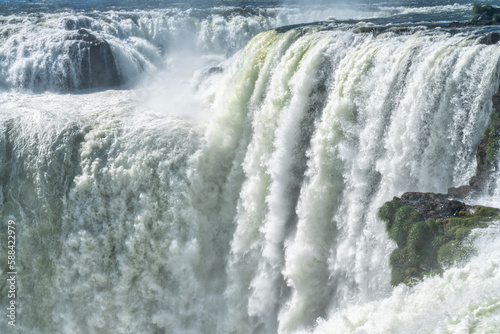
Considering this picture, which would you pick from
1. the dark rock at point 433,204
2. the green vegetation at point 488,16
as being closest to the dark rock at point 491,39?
the dark rock at point 433,204

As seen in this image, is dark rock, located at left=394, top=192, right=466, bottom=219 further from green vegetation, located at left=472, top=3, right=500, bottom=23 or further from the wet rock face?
the wet rock face

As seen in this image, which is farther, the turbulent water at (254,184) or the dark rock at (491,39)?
the dark rock at (491,39)

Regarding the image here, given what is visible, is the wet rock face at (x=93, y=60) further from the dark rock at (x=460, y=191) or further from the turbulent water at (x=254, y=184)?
the dark rock at (x=460, y=191)

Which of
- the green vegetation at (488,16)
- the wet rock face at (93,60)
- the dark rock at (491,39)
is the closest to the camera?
the dark rock at (491,39)

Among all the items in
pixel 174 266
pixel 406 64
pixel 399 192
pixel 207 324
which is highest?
pixel 406 64

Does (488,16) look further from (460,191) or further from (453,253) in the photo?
(453,253)

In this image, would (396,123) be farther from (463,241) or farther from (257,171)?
(257,171)

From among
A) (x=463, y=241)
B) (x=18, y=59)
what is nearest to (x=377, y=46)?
(x=463, y=241)

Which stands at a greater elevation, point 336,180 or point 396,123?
point 396,123
